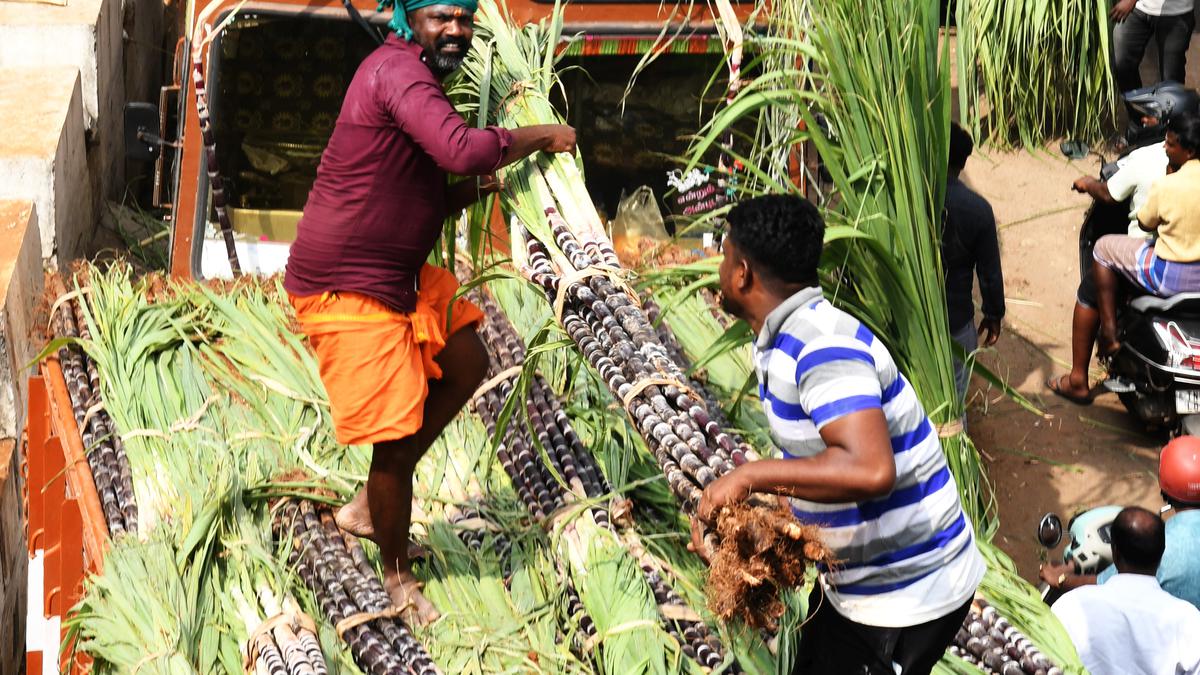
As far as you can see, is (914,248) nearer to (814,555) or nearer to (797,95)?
(797,95)

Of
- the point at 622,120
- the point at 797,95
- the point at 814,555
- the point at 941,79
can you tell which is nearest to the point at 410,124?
the point at 797,95

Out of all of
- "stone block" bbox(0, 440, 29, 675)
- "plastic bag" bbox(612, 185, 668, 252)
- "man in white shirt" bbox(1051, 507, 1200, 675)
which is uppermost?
"plastic bag" bbox(612, 185, 668, 252)

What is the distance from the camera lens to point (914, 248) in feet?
13.1

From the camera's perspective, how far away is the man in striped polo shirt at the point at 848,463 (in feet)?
8.38

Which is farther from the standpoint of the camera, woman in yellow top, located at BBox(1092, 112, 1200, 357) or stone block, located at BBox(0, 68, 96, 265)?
stone block, located at BBox(0, 68, 96, 265)

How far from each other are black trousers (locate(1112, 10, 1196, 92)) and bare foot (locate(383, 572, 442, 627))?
17.0ft

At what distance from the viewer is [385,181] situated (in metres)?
3.49

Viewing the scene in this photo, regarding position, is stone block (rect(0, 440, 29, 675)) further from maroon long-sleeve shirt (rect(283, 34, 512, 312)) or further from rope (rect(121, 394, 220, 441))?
maroon long-sleeve shirt (rect(283, 34, 512, 312))

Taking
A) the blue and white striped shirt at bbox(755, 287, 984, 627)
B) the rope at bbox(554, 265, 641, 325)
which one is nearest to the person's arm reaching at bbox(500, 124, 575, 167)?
the rope at bbox(554, 265, 641, 325)

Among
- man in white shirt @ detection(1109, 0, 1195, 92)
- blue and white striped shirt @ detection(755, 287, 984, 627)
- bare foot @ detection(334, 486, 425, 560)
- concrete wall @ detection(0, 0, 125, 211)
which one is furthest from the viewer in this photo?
concrete wall @ detection(0, 0, 125, 211)

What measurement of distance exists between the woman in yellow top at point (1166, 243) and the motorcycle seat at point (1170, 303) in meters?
0.03

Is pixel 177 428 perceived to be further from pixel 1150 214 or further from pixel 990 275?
pixel 1150 214

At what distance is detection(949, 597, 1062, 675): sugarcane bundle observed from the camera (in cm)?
345

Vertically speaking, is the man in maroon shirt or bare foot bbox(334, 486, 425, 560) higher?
the man in maroon shirt
